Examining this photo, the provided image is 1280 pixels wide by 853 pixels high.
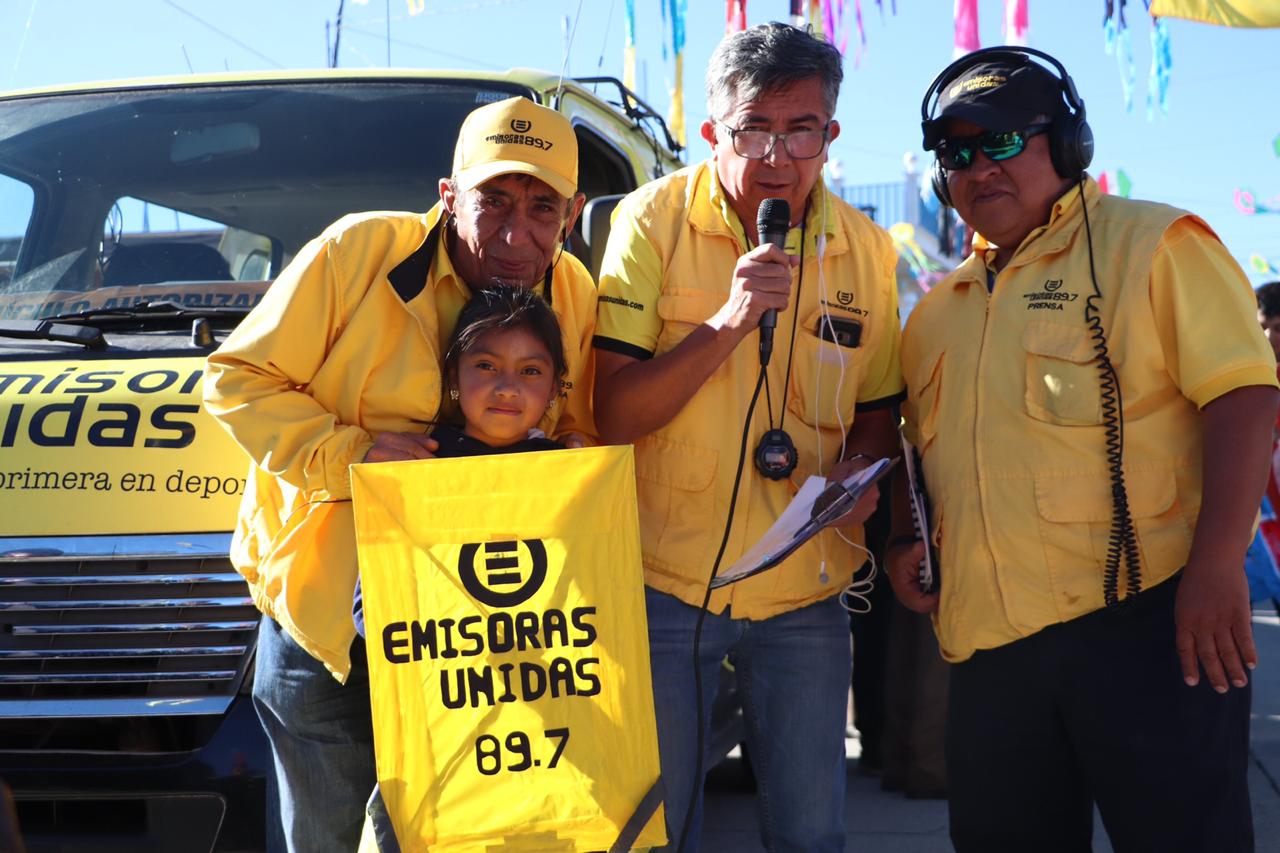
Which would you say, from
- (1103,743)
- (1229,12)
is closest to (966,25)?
(1229,12)

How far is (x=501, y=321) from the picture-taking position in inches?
101

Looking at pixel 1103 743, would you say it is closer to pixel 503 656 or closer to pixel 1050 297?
pixel 1050 297

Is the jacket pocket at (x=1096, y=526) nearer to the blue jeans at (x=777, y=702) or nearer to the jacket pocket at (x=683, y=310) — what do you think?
the blue jeans at (x=777, y=702)

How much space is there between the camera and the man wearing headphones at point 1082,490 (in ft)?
8.35

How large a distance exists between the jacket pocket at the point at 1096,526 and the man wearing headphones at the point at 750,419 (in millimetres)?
399

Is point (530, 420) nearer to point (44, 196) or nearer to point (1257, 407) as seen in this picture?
point (1257, 407)

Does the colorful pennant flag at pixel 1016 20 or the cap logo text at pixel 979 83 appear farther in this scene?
the colorful pennant flag at pixel 1016 20

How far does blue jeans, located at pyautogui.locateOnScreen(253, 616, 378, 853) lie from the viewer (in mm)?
2551

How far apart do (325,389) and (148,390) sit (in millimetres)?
889

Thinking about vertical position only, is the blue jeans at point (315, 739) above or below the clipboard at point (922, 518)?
below

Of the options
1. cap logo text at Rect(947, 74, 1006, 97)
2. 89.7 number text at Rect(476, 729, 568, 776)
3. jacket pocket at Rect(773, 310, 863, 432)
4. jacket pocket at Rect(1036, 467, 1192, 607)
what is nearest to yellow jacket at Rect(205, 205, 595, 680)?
89.7 number text at Rect(476, 729, 568, 776)

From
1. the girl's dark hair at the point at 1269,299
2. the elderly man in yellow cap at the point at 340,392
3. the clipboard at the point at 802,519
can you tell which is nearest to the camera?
the elderly man in yellow cap at the point at 340,392

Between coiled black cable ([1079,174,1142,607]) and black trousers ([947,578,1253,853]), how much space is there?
5 centimetres

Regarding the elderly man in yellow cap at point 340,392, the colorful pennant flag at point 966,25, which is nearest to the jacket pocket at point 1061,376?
the elderly man in yellow cap at point 340,392
